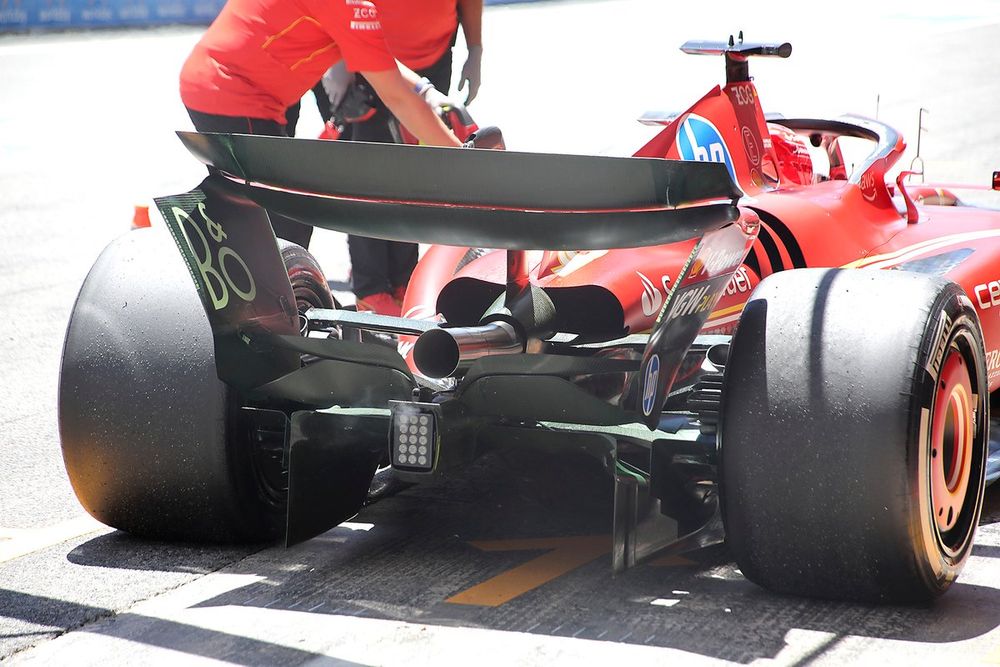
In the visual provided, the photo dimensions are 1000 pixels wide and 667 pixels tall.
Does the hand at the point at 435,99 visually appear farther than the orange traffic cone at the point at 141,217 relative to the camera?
No

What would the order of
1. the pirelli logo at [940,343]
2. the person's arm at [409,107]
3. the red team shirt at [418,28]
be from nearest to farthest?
the pirelli logo at [940,343] → the person's arm at [409,107] → the red team shirt at [418,28]

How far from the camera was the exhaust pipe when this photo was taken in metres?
3.73

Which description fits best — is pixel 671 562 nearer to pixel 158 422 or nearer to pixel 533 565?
pixel 533 565

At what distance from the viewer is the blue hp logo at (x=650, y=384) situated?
3.60 meters

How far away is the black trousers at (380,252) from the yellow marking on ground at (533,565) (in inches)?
110

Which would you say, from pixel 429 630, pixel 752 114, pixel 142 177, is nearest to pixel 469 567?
pixel 429 630

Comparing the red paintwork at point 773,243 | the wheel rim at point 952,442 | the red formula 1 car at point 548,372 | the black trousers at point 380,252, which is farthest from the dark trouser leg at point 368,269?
the wheel rim at point 952,442

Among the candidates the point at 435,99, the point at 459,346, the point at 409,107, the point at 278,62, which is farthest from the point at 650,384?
the point at 278,62

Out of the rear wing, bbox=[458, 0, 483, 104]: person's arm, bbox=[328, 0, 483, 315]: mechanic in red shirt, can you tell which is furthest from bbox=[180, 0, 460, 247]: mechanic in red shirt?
the rear wing

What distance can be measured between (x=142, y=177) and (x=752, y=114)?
7.59 m

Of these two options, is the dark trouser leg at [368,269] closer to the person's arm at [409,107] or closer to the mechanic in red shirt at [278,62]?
the mechanic in red shirt at [278,62]

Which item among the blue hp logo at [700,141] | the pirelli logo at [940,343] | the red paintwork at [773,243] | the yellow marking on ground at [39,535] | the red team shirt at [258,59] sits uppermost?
the red team shirt at [258,59]

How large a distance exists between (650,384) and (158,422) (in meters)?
1.38

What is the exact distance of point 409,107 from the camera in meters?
5.16
